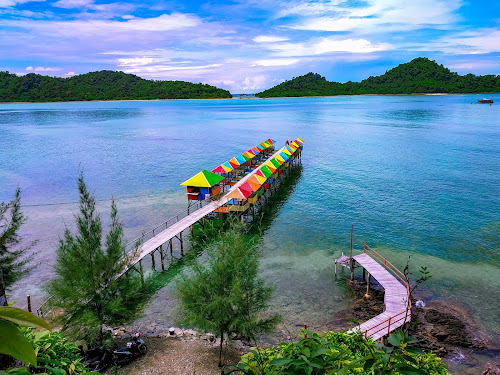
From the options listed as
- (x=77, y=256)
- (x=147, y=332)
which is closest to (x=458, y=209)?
(x=147, y=332)

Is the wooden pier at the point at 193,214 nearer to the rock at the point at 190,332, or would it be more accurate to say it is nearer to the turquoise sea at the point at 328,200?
the turquoise sea at the point at 328,200

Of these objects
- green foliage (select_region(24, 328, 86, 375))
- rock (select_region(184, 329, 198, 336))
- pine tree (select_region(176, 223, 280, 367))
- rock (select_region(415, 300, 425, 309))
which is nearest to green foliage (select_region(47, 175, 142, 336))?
pine tree (select_region(176, 223, 280, 367))

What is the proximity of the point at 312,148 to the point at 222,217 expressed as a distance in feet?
143

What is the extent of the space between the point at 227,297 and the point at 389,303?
929cm

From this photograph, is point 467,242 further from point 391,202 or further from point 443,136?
point 443,136

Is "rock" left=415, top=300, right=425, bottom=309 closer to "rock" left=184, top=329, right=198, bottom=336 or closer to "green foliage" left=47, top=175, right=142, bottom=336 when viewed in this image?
"rock" left=184, top=329, right=198, bottom=336

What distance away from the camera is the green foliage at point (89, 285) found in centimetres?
1452

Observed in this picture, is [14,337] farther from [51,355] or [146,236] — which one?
[146,236]

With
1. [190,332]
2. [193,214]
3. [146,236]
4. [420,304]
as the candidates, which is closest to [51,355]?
[190,332]

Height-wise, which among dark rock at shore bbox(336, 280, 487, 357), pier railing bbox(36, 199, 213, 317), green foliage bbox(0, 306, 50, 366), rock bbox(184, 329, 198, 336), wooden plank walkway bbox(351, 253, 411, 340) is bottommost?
dark rock at shore bbox(336, 280, 487, 357)

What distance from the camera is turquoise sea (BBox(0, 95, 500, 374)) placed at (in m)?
22.3

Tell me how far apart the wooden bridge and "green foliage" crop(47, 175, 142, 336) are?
10.0 meters

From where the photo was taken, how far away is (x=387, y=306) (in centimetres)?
1831

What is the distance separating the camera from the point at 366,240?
28109 mm
